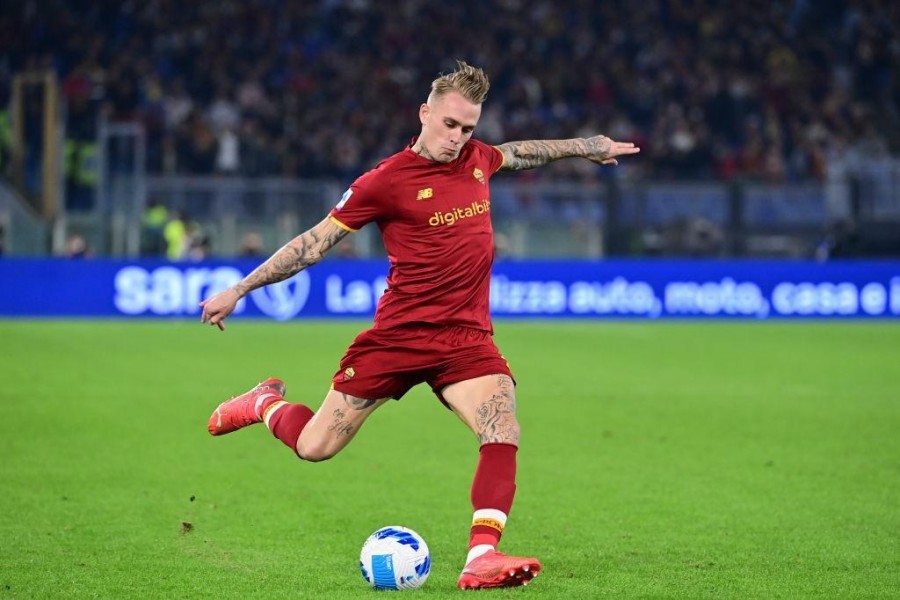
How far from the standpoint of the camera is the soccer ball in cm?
571

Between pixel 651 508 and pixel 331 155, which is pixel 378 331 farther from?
pixel 331 155

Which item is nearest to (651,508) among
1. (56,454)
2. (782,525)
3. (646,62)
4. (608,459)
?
(782,525)

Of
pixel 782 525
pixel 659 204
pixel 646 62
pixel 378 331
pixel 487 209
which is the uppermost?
pixel 646 62

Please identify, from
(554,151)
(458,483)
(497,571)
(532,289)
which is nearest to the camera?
(497,571)

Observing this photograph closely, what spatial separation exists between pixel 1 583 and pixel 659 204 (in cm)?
2039

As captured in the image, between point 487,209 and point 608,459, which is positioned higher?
point 487,209

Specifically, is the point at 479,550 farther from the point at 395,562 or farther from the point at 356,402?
the point at 356,402

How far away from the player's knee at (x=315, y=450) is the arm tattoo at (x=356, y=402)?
230 mm

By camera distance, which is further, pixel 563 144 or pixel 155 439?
pixel 155 439

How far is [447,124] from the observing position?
5.94 meters

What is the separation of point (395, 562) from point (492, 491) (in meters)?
0.50

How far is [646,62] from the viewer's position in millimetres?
31734

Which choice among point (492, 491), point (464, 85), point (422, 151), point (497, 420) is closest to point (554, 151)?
point (422, 151)

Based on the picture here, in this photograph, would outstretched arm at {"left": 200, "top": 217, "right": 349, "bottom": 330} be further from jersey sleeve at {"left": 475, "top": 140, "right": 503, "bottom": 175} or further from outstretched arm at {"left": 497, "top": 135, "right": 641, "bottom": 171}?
outstretched arm at {"left": 497, "top": 135, "right": 641, "bottom": 171}
